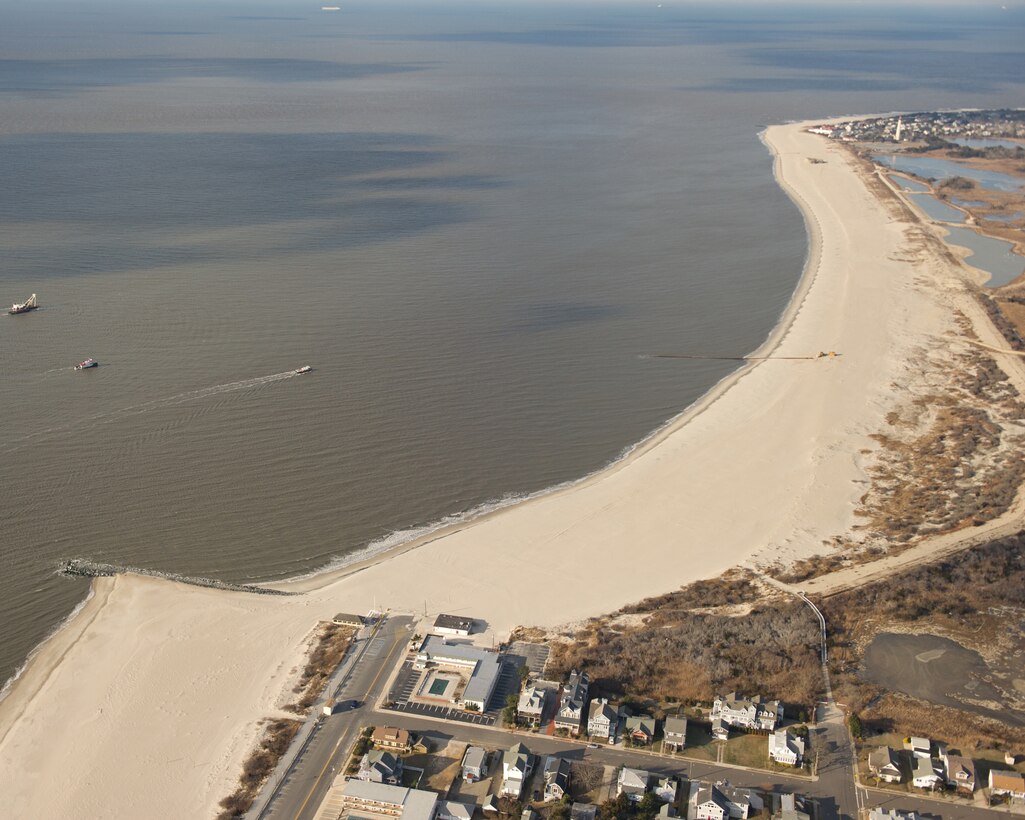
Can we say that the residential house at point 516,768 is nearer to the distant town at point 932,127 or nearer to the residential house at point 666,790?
the residential house at point 666,790

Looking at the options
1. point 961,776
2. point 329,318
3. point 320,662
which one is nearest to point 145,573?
point 320,662

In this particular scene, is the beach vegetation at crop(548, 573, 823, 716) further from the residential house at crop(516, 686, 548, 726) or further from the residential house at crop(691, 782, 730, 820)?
the residential house at crop(691, 782, 730, 820)

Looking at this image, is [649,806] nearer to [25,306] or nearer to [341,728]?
[341,728]

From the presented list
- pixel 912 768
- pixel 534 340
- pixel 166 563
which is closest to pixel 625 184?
pixel 534 340

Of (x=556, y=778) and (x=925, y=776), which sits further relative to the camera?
(x=925, y=776)

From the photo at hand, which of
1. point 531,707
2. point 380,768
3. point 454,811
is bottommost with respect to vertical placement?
point 454,811

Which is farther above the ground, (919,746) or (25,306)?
(25,306)

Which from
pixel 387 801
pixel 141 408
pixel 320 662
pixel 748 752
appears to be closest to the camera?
pixel 387 801
